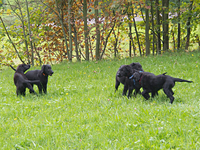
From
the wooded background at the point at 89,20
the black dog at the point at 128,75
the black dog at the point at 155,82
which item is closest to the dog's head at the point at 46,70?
the black dog at the point at 128,75

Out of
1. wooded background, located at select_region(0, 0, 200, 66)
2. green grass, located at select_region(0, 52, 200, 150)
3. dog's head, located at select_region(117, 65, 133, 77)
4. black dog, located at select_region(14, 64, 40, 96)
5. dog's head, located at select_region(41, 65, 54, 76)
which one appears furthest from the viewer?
wooded background, located at select_region(0, 0, 200, 66)

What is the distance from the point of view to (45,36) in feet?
51.0

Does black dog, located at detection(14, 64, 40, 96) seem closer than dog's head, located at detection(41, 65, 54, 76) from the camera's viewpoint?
Yes

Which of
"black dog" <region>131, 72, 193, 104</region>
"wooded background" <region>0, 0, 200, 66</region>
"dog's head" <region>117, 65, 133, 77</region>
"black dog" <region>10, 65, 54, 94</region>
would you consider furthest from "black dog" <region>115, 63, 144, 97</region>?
"wooded background" <region>0, 0, 200, 66</region>

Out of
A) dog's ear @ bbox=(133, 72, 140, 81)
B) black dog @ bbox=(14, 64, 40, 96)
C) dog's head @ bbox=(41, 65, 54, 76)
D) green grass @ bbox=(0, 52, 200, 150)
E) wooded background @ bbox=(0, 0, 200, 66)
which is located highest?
wooded background @ bbox=(0, 0, 200, 66)

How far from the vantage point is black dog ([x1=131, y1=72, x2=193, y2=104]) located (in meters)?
5.05

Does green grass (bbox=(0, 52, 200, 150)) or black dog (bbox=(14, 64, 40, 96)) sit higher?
black dog (bbox=(14, 64, 40, 96))

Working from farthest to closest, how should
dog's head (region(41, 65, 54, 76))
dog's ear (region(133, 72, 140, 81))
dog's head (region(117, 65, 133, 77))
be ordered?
dog's head (region(41, 65, 54, 76)) → dog's head (region(117, 65, 133, 77)) → dog's ear (region(133, 72, 140, 81))

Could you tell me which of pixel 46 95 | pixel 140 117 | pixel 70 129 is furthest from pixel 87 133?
pixel 46 95

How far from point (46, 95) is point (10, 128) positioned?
2.59 meters

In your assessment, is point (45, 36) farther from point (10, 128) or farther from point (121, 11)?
point (10, 128)

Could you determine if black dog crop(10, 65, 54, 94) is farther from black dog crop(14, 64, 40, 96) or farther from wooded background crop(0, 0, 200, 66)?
wooded background crop(0, 0, 200, 66)

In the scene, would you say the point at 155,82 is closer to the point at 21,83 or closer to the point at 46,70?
the point at 46,70

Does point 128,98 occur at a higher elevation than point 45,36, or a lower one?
lower
